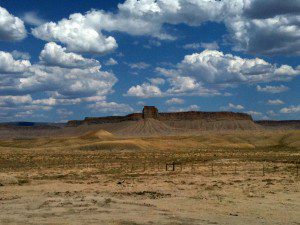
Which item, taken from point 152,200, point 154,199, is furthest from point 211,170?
point 152,200

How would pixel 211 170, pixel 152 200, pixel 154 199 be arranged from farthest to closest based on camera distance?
pixel 211 170, pixel 154 199, pixel 152 200

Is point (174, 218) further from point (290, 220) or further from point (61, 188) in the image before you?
point (61, 188)

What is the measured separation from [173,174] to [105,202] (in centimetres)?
1363

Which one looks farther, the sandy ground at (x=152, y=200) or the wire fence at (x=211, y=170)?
the wire fence at (x=211, y=170)

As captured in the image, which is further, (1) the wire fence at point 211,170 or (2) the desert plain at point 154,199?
(1) the wire fence at point 211,170

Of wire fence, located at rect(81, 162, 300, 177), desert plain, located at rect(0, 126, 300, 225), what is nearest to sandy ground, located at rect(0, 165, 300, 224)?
desert plain, located at rect(0, 126, 300, 225)

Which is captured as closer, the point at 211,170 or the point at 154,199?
the point at 154,199

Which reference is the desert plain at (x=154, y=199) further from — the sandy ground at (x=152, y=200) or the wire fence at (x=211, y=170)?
the wire fence at (x=211, y=170)

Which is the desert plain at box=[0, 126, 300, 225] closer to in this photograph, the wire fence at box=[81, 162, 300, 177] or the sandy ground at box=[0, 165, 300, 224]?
the sandy ground at box=[0, 165, 300, 224]

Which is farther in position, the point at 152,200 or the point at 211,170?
the point at 211,170

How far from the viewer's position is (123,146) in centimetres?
8312

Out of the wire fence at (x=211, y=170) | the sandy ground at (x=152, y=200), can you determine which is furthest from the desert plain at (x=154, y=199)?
the wire fence at (x=211, y=170)

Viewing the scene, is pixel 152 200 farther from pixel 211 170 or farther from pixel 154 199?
pixel 211 170

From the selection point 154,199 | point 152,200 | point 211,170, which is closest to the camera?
point 152,200
